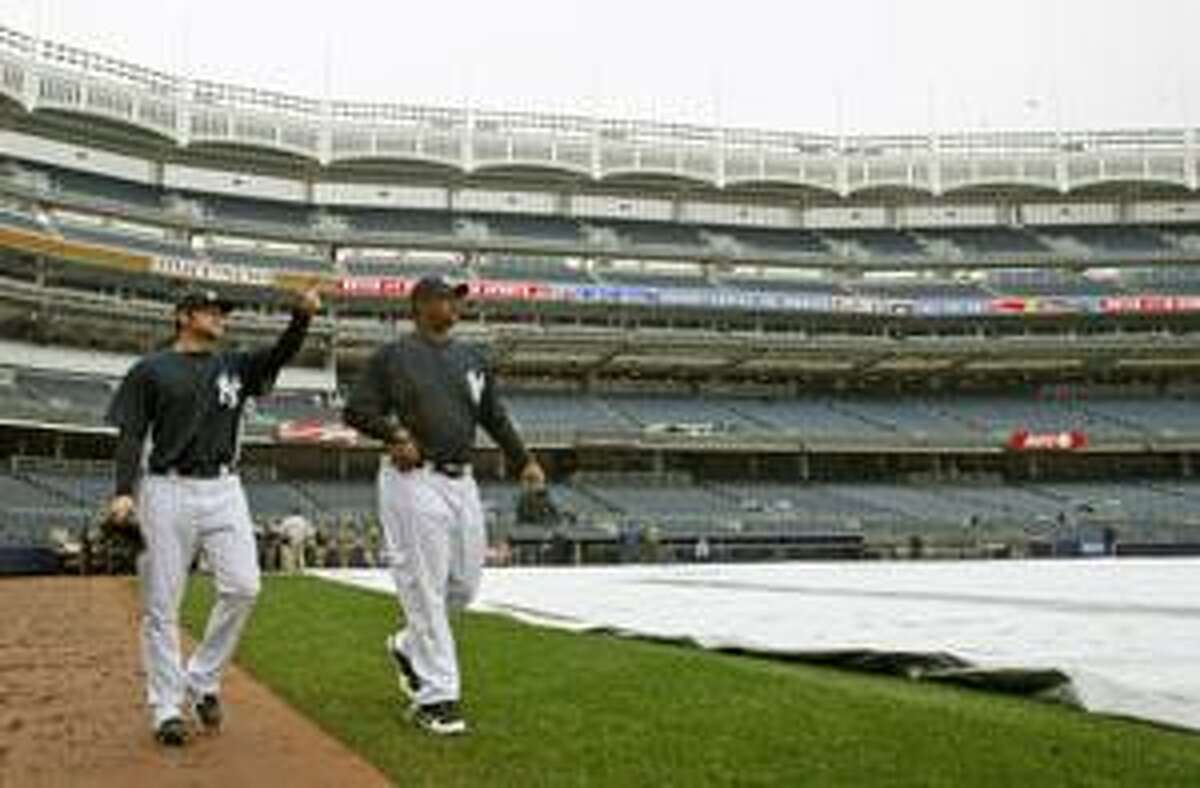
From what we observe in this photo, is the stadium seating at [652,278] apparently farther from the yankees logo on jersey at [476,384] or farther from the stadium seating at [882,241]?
the yankees logo on jersey at [476,384]

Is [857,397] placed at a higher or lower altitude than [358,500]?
higher

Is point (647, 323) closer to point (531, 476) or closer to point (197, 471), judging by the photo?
point (531, 476)

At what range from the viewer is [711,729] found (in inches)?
285

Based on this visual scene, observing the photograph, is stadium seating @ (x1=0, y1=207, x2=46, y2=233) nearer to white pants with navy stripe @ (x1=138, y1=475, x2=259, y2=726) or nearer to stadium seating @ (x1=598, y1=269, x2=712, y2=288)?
stadium seating @ (x1=598, y1=269, x2=712, y2=288)

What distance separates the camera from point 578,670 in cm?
1039

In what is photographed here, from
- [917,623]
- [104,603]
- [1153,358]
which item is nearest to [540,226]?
[1153,358]

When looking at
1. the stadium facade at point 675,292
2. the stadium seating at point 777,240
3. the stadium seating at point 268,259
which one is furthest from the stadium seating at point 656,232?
the stadium seating at point 268,259

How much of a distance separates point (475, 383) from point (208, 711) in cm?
220

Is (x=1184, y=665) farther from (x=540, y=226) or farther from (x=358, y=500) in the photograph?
(x=540, y=226)

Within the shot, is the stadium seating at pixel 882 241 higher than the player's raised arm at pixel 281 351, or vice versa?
the stadium seating at pixel 882 241

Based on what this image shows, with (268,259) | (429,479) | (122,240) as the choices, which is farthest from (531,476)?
(268,259)

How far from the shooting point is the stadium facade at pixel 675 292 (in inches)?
2231

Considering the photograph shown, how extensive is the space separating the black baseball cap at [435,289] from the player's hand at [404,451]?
758mm

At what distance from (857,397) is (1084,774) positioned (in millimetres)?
66248
